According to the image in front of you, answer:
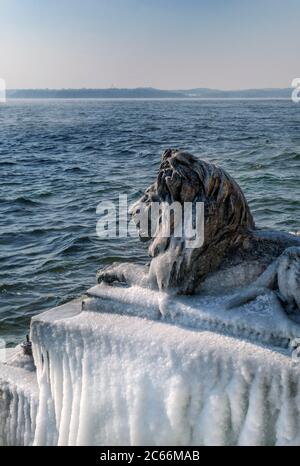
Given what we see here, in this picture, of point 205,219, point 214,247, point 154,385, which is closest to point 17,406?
point 154,385

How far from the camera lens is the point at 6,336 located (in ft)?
25.0

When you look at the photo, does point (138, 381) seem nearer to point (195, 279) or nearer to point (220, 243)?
point (195, 279)

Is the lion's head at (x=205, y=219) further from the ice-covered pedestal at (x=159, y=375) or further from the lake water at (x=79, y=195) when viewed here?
the lake water at (x=79, y=195)

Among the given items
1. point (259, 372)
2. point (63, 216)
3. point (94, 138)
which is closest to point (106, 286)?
point (259, 372)

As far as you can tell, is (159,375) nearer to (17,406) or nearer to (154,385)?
(154,385)

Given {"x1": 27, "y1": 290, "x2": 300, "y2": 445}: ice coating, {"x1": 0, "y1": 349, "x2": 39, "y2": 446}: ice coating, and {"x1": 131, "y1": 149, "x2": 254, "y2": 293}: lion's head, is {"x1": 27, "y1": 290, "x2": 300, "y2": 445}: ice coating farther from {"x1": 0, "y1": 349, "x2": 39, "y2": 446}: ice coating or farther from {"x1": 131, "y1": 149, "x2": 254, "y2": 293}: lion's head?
{"x1": 131, "y1": 149, "x2": 254, "y2": 293}: lion's head

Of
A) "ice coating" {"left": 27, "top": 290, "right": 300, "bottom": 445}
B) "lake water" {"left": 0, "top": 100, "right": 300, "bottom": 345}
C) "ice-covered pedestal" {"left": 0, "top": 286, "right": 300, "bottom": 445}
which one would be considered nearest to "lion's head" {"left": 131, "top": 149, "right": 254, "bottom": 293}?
"ice-covered pedestal" {"left": 0, "top": 286, "right": 300, "bottom": 445}

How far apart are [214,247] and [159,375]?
114cm

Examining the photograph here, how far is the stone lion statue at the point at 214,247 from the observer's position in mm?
4390

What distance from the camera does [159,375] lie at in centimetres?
410

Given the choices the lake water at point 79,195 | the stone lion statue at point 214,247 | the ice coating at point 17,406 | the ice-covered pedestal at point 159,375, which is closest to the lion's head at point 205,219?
the stone lion statue at point 214,247

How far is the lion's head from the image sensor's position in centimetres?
445

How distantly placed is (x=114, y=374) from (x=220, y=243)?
1.36 meters

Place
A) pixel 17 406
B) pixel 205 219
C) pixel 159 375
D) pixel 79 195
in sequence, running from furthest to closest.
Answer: pixel 79 195
pixel 17 406
pixel 205 219
pixel 159 375
